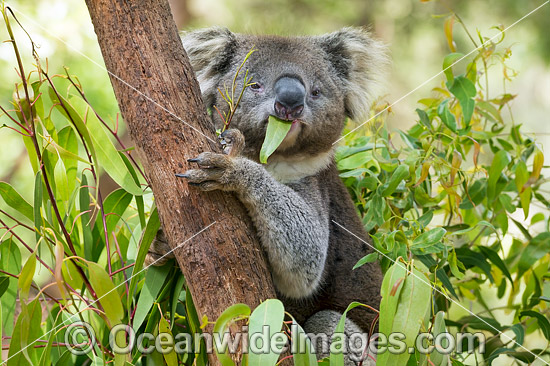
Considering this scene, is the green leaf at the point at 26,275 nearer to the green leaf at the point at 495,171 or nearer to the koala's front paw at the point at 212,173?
the koala's front paw at the point at 212,173

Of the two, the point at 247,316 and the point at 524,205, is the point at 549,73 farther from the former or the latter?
the point at 247,316

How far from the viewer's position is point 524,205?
9.66ft

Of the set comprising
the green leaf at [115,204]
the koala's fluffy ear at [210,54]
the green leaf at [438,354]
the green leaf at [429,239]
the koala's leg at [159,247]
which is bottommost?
the green leaf at [438,354]

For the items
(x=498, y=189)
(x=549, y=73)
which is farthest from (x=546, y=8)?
(x=498, y=189)

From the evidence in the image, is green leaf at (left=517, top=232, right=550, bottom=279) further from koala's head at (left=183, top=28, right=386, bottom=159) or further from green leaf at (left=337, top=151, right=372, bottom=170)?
koala's head at (left=183, top=28, right=386, bottom=159)

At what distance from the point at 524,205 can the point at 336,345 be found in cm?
155

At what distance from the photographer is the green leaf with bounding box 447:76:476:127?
278 cm

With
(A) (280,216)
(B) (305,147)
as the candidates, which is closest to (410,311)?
(A) (280,216)

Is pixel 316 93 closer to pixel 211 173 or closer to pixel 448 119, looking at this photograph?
pixel 448 119

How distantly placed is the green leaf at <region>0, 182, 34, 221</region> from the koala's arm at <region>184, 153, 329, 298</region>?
0.88 metres

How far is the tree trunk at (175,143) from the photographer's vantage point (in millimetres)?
1913

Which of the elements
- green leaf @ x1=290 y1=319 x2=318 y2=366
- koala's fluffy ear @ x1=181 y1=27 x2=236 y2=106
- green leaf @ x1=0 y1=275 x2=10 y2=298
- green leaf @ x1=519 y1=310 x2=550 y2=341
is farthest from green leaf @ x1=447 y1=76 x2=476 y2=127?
green leaf @ x1=0 y1=275 x2=10 y2=298

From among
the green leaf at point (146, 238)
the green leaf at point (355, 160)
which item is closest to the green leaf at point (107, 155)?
the green leaf at point (146, 238)

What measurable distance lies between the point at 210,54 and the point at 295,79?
0.45 metres
